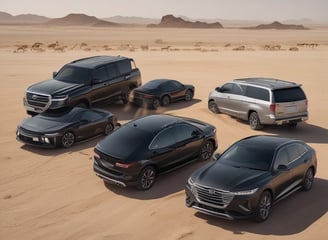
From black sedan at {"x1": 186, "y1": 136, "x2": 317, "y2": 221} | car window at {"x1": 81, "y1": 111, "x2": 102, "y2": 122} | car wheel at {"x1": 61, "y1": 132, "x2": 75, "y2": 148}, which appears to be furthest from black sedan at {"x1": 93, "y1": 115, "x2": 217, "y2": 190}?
car window at {"x1": 81, "y1": 111, "x2": 102, "y2": 122}

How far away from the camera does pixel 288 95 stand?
675 inches

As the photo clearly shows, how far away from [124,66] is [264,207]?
13.1 m

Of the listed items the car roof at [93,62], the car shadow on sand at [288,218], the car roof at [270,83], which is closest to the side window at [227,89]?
the car roof at [270,83]

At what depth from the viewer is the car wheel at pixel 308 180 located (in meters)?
11.5

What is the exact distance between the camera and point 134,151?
11.4 meters

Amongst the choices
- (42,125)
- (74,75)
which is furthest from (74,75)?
(42,125)

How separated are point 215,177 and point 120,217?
86.1 inches

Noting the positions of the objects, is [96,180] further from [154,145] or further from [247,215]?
[247,215]

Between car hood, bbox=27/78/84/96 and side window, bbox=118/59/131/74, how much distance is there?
109 inches

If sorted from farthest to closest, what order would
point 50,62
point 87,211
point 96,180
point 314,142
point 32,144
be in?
point 50,62 → point 314,142 → point 32,144 → point 96,180 → point 87,211

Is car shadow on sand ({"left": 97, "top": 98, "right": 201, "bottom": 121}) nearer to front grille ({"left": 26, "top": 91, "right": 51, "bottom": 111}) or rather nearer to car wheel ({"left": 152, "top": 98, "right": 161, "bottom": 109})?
car wheel ({"left": 152, "top": 98, "right": 161, "bottom": 109})

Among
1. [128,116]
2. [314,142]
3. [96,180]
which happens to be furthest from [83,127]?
[314,142]

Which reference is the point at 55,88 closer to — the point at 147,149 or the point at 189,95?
the point at 189,95

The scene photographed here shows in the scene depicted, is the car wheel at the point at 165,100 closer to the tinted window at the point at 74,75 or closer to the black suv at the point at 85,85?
the black suv at the point at 85,85
